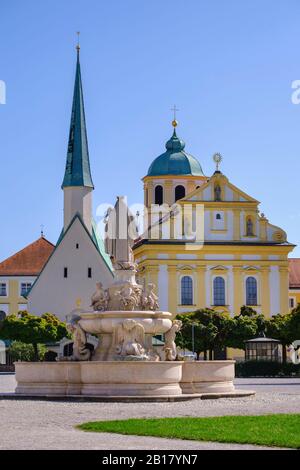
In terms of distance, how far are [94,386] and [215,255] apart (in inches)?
2713

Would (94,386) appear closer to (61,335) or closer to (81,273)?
(61,335)

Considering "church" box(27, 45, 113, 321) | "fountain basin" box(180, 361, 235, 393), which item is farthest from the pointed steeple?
"fountain basin" box(180, 361, 235, 393)

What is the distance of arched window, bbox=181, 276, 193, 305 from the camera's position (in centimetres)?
9481

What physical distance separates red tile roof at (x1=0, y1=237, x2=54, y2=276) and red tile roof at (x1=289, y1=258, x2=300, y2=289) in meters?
24.4

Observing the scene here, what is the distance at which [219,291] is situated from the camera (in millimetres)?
95562

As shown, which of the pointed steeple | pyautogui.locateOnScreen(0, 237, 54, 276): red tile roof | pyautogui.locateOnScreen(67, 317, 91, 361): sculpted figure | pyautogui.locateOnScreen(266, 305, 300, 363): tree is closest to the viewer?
pyautogui.locateOnScreen(67, 317, 91, 361): sculpted figure

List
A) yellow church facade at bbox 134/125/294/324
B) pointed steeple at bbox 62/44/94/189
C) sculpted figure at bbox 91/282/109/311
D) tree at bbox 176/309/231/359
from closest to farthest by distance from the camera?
sculpted figure at bbox 91/282/109/311 < tree at bbox 176/309/231/359 < pointed steeple at bbox 62/44/94/189 < yellow church facade at bbox 134/125/294/324

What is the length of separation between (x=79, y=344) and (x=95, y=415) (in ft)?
25.1

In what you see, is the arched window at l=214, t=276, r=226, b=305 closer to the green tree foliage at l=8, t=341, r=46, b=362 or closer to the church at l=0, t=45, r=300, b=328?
the church at l=0, t=45, r=300, b=328

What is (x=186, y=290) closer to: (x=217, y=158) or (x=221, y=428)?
(x=217, y=158)

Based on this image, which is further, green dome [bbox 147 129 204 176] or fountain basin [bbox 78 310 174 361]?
green dome [bbox 147 129 204 176]

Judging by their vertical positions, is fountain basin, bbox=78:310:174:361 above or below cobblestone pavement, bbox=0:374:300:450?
above
